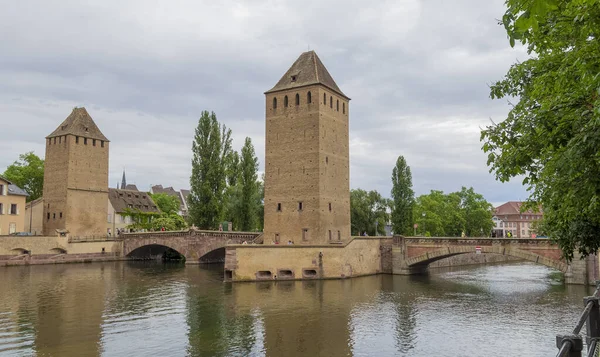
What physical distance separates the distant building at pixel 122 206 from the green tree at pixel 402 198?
34548 mm

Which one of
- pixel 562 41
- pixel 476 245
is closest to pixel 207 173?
pixel 476 245

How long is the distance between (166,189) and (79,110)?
45705mm

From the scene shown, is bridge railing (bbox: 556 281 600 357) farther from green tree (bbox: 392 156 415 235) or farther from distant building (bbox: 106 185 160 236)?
distant building (bbox: 106 185 160 236)

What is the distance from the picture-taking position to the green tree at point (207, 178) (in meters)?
49.1

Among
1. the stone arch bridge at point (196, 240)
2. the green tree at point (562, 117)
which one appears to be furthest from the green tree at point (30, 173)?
the green tree at point (562, 117)

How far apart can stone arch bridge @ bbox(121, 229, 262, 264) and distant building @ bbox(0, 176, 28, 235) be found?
12.9 metres

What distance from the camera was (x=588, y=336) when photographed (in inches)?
174

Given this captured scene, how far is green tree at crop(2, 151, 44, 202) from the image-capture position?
208 ft

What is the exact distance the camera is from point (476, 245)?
35219mm

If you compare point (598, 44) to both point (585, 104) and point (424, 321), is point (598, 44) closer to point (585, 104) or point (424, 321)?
point (585, 104)

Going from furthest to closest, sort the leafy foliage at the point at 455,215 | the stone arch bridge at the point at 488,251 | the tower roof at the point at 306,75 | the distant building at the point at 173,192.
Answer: the distant building at the point at 173,192 < the leafy foliage at the point at 455,215 < the tower roof at the point at 306,75 < the stone arch bridge at the point at 488,251

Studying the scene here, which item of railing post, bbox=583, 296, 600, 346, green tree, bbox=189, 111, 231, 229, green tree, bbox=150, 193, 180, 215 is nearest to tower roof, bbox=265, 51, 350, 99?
green tree, bbox=189, 111, 231, 229

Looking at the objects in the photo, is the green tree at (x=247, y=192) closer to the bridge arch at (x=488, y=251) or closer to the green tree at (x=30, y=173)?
the bridge arch at (x=488, y=251)

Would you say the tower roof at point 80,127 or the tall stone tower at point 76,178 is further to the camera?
the tower roof at point 80,127
